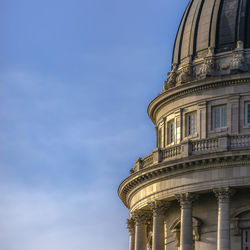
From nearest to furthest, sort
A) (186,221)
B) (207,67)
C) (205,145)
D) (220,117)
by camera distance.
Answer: (186,221) → (205,145) → (220,117) → (207,67)

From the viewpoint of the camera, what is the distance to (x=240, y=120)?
3068 inches

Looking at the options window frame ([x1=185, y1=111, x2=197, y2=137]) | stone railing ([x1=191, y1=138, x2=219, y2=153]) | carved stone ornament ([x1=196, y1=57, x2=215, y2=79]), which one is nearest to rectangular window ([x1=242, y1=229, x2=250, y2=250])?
stone railing ([x1=191, y1=138, x2=219, y2=153])

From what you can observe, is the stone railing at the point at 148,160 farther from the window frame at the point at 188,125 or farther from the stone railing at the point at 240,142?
the stone railing at the point at 240,142

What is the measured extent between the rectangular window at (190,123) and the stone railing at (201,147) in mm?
2896

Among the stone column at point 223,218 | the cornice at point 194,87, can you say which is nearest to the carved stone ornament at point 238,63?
the cornice at point 194,87

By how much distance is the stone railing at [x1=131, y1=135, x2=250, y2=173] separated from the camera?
Result: 74688mm

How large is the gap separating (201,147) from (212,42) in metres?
10.7

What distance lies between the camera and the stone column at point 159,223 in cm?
7706

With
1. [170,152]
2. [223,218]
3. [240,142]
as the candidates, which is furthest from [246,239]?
[170,152]

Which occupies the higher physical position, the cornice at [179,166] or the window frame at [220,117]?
the window frame at [220,117]

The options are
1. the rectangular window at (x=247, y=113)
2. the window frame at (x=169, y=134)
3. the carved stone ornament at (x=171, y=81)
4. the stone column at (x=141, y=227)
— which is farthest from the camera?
the carved stone ornament at (x=171, y=81)

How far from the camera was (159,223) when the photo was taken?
77.4 metres

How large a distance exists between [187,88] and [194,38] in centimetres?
570

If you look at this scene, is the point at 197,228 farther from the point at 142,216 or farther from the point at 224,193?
the point at 142,216
